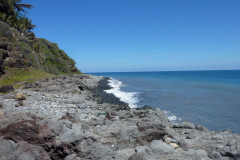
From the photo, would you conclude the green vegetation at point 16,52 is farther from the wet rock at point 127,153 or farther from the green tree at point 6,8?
the wet rock at point 127,153

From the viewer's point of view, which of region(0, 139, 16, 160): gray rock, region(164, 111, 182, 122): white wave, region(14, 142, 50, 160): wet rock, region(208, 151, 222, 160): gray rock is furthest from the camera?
region(164, 111, 182, 122): white wave

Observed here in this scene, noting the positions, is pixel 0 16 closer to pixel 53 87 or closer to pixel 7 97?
pixel 53 87

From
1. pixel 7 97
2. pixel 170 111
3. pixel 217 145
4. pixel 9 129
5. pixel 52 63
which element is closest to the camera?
pixel 9 129

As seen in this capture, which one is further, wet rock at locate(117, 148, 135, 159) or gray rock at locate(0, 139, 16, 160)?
wet rock at locate(117, 148, 135, 159)

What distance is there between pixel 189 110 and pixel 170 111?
2.50 metres

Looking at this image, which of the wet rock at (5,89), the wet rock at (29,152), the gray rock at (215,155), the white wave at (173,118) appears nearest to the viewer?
the wet rock at (29,152)

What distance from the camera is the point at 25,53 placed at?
3444 centimetres

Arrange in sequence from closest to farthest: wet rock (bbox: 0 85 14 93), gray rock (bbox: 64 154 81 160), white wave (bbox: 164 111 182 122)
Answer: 1. gray rock (bbox: 64 154 81 160)
2. wet rock (bbox: 0 85 14 93)
3. white wave (bbox: 164 111 182 122)

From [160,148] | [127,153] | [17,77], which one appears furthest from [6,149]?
[17,77]

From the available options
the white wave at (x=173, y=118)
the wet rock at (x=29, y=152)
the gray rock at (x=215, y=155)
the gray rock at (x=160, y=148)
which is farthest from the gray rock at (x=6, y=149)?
the white wave at (x=173, y=118)

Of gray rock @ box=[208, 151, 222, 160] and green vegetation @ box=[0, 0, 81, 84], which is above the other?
green vegetation @ box=[0, 0, 81, 84]

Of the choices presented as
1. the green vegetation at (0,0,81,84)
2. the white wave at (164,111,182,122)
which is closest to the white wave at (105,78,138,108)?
the white wave at (164,111,182,122)

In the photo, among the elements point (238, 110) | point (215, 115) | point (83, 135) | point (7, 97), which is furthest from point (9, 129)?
point (238, 110)

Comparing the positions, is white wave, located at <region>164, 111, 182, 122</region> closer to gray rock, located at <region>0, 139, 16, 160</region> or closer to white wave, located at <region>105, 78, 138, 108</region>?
white wave, located at <region>105, 78, 138, 108</region>
